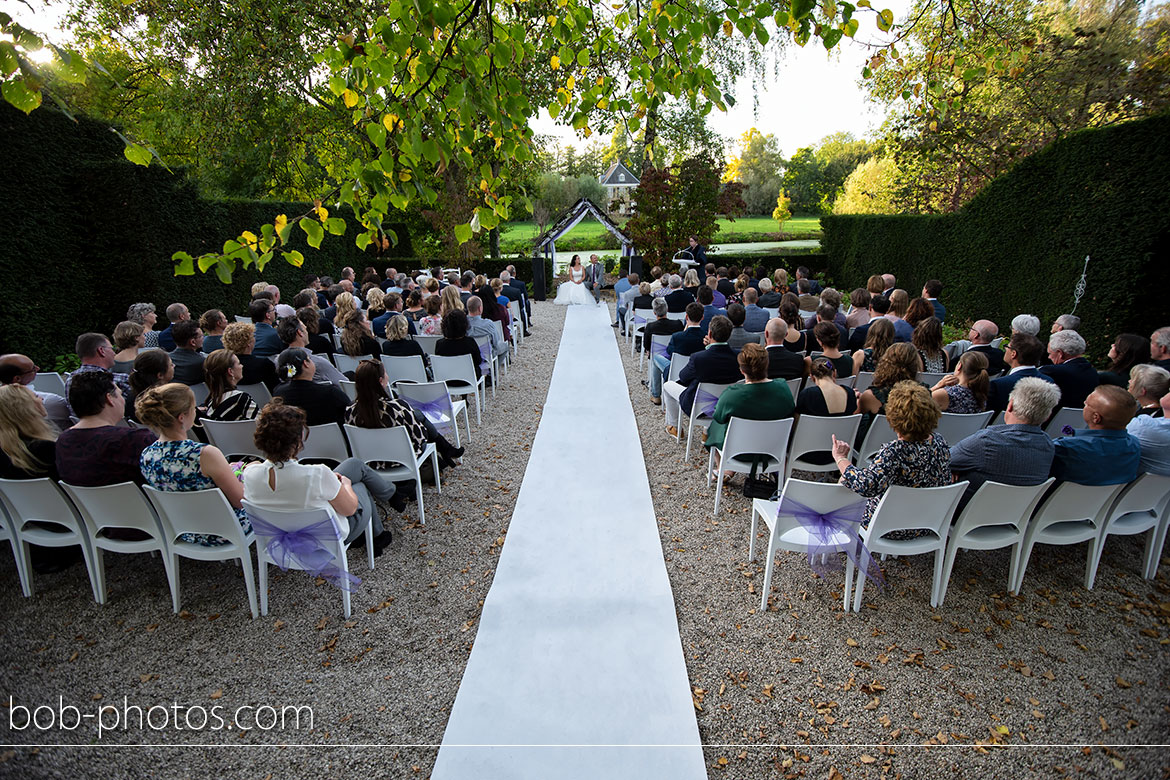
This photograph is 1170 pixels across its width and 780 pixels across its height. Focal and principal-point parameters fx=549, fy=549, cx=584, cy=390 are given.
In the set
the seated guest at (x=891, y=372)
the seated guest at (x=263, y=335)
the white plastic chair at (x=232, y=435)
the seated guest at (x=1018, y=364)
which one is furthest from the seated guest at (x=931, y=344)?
the seated guest at (x=263, y=335)

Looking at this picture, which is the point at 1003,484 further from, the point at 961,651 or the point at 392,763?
the point at 392,763

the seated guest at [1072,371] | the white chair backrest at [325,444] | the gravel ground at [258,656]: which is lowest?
the gravel ground at [258,656]

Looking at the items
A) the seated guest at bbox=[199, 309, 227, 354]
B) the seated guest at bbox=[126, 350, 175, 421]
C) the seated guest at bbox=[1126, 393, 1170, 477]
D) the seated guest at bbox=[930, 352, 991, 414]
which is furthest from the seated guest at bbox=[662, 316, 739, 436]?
the seated guest at bbox=[199, 309, 227, 354]

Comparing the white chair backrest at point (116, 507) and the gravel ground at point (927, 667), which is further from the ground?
the white chair backrest at point (116, 507)

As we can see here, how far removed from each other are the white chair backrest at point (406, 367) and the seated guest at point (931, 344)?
16.8 ft

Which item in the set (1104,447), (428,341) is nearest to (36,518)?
(428,341)

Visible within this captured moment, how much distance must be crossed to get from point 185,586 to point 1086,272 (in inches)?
430

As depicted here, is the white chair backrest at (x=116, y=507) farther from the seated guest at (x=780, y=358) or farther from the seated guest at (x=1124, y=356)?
the seated guest at (x=1124, y=356)

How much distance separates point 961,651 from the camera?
3.22m

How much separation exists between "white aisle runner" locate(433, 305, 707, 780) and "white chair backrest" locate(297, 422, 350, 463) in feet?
4.96

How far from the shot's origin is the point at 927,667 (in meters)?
3.11

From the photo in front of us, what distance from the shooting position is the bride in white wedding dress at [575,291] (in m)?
15.9

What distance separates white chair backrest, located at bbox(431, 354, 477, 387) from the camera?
6520 mm

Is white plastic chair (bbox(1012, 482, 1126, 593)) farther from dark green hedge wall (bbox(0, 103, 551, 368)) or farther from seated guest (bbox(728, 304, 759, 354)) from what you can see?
dark green hedge wall (bbox(0, 103, 551, 368))
